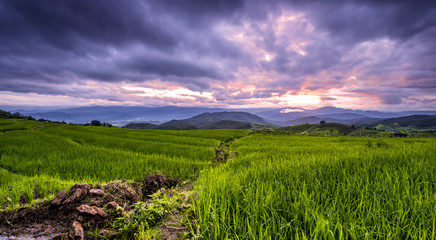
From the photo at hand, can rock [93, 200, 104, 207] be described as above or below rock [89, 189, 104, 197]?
below

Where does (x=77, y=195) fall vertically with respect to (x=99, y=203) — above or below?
above

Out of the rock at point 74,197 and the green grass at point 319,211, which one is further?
the rock at point 74,197

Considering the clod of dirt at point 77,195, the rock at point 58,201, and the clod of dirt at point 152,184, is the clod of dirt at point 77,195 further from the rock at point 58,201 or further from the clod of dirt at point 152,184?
the clod of dirt at point 152,184

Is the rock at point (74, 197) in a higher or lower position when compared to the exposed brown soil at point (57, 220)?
higher

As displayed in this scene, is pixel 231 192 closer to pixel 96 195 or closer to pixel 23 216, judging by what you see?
pixel 96 195

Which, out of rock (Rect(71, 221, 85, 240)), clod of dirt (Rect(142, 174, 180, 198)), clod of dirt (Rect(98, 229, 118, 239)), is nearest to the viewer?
rock (Rect(71, 221, 85, 240))

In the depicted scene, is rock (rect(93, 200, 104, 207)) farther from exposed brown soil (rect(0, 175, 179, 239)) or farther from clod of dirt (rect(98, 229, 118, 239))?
clod of dirt (rect(98, 229, 118, 239))

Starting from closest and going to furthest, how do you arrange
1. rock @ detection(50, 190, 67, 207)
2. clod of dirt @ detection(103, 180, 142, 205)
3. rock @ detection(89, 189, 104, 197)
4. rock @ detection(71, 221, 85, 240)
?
rock @ detection(71, 221, 85, 240) → rock @ detection(50, 190, 67, 207) → rock @ detection(89, 189, 104, 197) → clod of dirt @ detection(103, 180, 142, 205)

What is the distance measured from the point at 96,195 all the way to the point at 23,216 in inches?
34.9

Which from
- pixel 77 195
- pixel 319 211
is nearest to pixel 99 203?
pixel 77 195

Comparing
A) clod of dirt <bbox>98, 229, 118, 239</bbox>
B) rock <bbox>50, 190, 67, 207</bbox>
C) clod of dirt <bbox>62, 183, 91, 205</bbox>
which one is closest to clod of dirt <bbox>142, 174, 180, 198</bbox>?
clod of dirt <bbox>62, 183, 91, 205</bbox>

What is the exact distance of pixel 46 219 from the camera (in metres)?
2.42

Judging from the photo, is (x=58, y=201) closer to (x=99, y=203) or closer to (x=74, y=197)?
(x=74, y=197)

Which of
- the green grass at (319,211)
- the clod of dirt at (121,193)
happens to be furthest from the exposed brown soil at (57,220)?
the green grass at (319,211)
